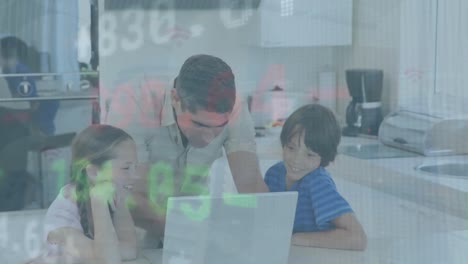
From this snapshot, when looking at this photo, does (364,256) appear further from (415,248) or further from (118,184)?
(118,184)

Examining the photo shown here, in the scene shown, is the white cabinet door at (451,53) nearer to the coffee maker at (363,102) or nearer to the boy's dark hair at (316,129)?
the coffee maker at (363,102)

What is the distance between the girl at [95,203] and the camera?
1013mm

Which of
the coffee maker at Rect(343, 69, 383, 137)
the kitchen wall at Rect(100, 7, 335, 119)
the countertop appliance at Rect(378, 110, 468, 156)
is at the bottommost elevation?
the countertop appliance at Rect(378, 110, 468, 156)

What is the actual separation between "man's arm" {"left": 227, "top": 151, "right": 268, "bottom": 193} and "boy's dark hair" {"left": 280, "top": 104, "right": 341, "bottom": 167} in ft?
0.21

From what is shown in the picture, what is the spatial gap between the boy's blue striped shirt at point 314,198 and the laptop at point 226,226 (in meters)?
0.03

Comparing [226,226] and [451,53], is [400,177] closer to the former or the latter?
[451,53]

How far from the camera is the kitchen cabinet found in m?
1.08

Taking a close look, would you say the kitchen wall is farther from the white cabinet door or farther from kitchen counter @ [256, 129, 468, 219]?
the white cabinet door

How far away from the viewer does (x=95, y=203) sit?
102 cm

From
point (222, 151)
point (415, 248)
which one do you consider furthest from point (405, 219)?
point (222, 151)

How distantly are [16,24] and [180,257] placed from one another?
457 mm
